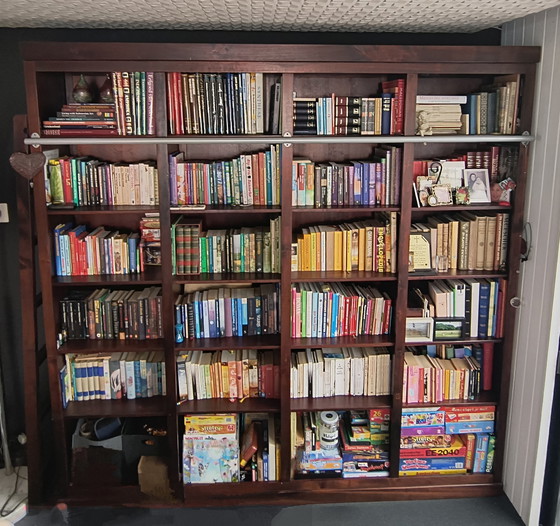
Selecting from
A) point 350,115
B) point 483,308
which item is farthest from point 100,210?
point 483,308

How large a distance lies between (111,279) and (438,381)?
170cm

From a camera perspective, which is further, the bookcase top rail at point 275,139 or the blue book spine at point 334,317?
the blue book spine at point 334,317

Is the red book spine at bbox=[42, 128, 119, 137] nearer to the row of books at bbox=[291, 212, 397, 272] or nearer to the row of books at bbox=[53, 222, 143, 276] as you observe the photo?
the row of books at bbox=[53, 222, 143, 276]

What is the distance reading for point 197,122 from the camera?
2.70m

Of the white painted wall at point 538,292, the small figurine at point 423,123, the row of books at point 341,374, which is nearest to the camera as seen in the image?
the white painted wall at point 538,292

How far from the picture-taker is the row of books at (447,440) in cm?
300

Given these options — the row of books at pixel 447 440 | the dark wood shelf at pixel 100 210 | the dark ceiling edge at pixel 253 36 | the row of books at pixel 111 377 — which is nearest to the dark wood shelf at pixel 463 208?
the dark ceiling edge at pixel 253 36

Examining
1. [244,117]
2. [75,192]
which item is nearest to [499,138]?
[244,117]

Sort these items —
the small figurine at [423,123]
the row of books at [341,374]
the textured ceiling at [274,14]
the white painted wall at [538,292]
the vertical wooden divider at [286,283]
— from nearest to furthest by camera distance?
the textured ceiling at [274,14] → the white painted wall at [538,292] → the vertical wooden divider at [286,283] → the small figurine at [423,123] → the row of books at [341,374]

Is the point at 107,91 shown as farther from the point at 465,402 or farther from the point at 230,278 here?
the point at 465,402

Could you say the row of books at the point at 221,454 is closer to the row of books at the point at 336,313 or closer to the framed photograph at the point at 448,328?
the row of books at the point at 336,313

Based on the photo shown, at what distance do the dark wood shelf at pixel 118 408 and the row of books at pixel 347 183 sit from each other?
4.01 feet

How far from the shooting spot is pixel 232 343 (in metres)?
2.86

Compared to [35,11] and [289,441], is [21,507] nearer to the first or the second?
[289,441]
